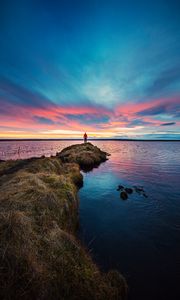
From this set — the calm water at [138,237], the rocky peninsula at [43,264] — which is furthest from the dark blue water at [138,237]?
the rocky peninsula at [43,264]

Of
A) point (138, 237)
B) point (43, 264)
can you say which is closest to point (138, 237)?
point (138, 237)

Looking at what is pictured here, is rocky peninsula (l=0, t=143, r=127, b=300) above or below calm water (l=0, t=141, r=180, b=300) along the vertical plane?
above

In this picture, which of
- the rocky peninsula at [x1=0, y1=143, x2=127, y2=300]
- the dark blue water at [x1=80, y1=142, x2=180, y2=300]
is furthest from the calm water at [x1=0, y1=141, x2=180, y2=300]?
the rocky peninsula at [x1=0, y1=143, x2=127, y2=300]

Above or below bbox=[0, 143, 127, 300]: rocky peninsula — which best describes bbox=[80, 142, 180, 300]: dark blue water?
below

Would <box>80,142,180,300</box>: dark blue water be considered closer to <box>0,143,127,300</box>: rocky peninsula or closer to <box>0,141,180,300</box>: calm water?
<box>0,141,180,300</box>: calm water

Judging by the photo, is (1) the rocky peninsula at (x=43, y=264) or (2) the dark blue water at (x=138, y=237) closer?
(1) the rocky peninsula at (x=43, y=264)

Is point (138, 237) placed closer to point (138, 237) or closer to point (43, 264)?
point (138, 237)

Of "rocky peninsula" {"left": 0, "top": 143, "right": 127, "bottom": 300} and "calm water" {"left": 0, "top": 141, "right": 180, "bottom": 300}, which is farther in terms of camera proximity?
"calm water" {"left": 0, "top": 141, "right": 180, "bottom": 300}

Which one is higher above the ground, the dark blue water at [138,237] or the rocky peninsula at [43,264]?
the rocky peninsula at [43,264]

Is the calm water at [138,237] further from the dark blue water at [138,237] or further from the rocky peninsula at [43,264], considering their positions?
the rocky peninsula at [43,264]

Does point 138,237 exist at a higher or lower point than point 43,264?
→ lower

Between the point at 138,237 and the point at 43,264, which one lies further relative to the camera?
the point at 138,237

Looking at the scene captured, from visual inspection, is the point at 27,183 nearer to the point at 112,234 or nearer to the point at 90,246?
the point at 90,246

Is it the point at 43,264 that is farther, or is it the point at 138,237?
the point at 138,237
